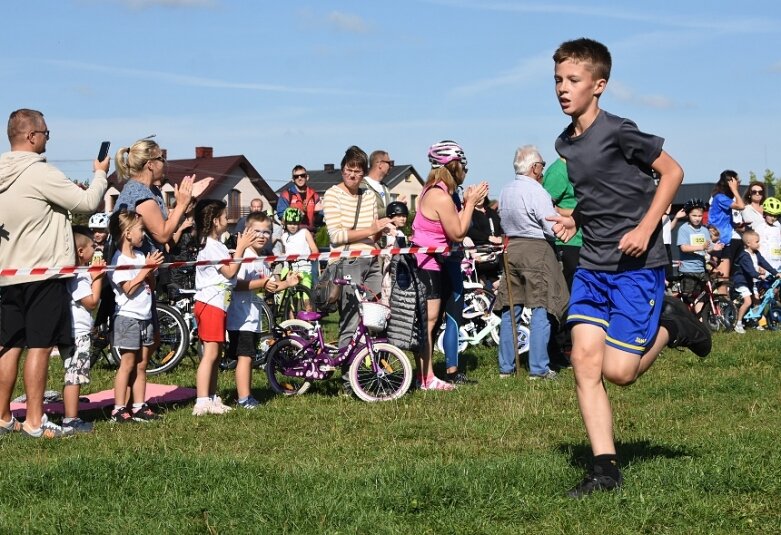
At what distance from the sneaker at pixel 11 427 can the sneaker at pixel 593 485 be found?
4.48m

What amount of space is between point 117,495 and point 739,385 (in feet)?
18.7

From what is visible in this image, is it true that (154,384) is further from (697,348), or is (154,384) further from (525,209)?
(697,348)

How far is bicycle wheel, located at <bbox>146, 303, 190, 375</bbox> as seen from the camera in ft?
39.0

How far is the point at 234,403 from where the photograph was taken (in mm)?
9625

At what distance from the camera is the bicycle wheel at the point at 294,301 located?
14.5 m

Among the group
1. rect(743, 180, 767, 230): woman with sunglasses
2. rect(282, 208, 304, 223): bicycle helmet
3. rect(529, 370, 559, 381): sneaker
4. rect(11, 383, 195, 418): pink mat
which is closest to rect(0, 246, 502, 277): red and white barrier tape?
rect(11, 383, 195, 418): pink mat

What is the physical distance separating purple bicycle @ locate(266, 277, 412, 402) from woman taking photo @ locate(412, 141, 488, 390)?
19.2 inches

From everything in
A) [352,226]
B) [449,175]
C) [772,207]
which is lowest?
[352,226]

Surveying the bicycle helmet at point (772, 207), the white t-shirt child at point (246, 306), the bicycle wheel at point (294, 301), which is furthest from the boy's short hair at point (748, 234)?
the white t-shirt child at point (246, 306)

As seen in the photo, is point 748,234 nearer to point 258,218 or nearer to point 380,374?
point 380,374

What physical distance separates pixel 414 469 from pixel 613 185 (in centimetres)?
183

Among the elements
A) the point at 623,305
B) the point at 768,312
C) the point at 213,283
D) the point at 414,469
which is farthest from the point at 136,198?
the point at 768,312

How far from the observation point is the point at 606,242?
5727 millimetres

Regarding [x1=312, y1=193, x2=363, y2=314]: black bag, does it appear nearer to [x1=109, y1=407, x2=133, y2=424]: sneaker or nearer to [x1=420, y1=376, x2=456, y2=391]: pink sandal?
[x1=420, y1=376, x2=456, y2=391]: pink sandal
